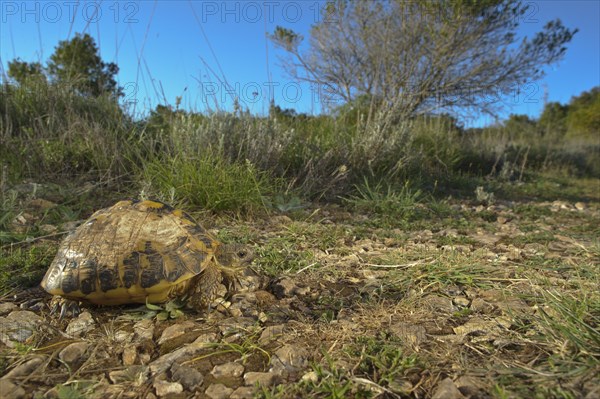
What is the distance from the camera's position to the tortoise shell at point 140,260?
1.56m

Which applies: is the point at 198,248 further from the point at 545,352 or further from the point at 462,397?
the point at 545,352

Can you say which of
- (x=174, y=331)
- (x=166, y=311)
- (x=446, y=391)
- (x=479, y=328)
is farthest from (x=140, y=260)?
(x=479, y=328)

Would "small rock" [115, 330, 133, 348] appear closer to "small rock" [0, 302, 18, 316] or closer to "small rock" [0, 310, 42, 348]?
"small rock" [0, 310, 42, 348]

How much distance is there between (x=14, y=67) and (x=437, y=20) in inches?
559

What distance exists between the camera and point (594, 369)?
98 cm

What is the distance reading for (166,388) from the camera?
3.67 feet

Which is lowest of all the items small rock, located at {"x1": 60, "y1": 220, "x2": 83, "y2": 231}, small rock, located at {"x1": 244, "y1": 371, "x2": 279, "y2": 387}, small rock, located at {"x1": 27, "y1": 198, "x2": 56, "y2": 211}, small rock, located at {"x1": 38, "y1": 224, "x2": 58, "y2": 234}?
small rock, located at {"x1": 244, "y1": 371, "x2": 279, "y2": 387}

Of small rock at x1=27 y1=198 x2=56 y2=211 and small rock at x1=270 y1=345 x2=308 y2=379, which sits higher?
small rock at x1=27 y1=198 x2=56 y2=211

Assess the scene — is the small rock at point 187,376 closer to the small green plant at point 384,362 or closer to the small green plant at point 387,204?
the small green plant at point 384,362

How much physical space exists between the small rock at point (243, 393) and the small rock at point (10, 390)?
22.7 inches

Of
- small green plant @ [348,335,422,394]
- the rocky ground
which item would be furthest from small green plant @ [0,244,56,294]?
small green plant @ [348,335,422,394]

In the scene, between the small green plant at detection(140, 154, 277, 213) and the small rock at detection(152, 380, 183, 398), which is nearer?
the small rock at detection(152, 380, 183, 398)

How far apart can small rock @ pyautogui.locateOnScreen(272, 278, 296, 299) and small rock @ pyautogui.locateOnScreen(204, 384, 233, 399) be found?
2.23ft

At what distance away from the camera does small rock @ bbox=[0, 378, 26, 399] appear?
3.51ft
